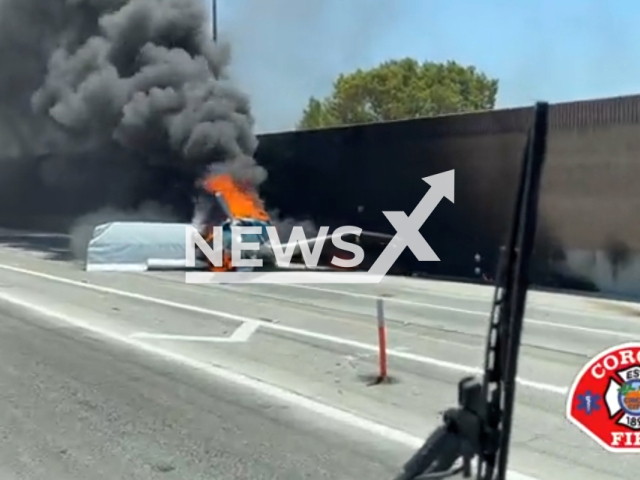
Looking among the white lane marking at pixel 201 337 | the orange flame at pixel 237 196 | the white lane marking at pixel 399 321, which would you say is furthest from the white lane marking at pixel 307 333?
the orange flame at pixel 237 196

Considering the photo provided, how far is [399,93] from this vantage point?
6606cm

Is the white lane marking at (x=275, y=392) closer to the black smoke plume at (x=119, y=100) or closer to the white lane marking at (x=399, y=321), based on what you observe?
the white lane marking at (x=399, y=321)

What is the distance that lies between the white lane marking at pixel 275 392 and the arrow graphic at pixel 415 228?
451 inches

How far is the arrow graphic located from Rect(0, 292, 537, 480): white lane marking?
37.6 feet

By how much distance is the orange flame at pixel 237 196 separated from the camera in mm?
25406

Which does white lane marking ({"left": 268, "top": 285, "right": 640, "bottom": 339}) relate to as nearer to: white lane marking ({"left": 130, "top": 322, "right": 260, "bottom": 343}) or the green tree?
white lane marking ({"left": 130, "top": 322, "right": 260, "bottom": 343})

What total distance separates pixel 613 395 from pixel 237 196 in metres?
24.9

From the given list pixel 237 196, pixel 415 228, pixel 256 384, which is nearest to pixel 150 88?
pixel 237 196

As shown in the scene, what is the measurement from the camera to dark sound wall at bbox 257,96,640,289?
17625 millimetres

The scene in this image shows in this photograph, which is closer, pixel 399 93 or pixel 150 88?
pixel 150 88

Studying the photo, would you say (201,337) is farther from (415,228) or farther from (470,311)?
(415,228)

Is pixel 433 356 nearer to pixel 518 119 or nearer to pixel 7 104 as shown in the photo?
pixel 518 119

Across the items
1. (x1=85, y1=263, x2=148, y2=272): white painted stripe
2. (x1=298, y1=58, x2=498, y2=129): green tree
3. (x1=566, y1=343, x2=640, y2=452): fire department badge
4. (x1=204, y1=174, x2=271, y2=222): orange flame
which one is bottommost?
(x1=85, y1=263, x2=148, y2=272): white painted stripe

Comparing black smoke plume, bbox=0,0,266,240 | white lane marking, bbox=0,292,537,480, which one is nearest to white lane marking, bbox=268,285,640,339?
white lane marking, bbox=0,292,537,480
